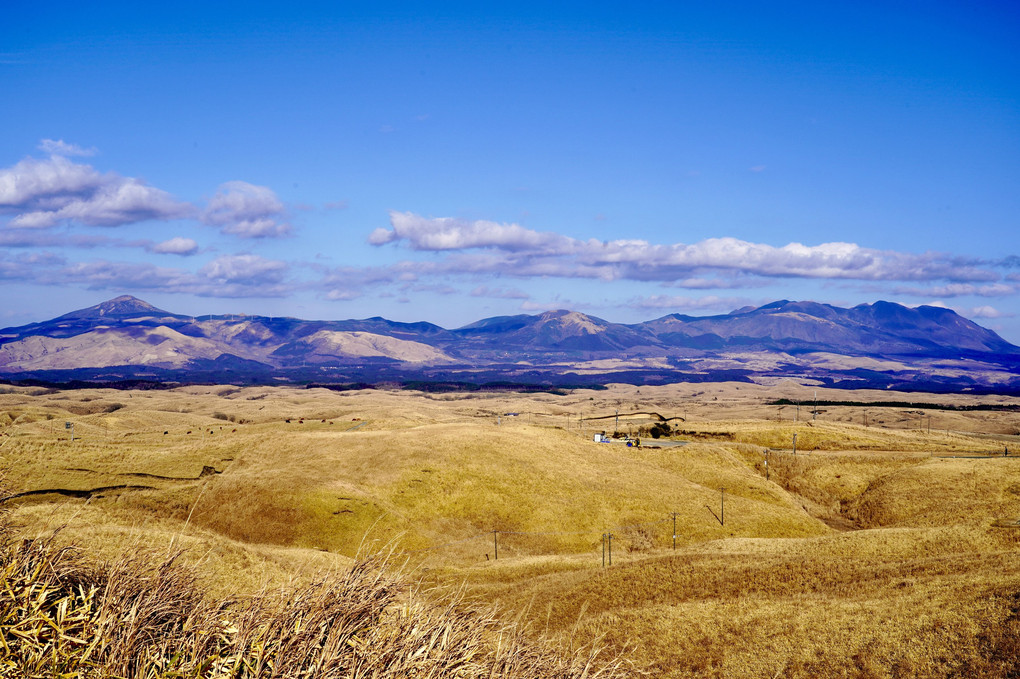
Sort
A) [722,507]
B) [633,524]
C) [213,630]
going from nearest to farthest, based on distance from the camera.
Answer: [213,630], [633,524], [722,507]

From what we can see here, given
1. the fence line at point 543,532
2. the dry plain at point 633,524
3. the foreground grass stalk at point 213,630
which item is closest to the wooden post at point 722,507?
the dry plain at point 633,524

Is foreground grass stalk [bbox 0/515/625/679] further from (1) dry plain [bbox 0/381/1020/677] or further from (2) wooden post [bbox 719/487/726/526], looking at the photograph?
(2) wooden post [bbox 719/487/726/526]

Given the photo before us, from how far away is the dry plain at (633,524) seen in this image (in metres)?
26.4

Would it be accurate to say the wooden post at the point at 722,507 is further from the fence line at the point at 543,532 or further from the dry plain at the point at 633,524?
the fence line at the point at 543,532

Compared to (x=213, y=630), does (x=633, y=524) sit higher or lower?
lower

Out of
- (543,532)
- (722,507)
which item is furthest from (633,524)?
(722,507)

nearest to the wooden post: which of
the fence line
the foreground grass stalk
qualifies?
the fence line

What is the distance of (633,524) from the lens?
2586 inches

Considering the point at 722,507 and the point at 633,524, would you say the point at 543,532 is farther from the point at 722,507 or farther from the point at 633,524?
the point at 722,507

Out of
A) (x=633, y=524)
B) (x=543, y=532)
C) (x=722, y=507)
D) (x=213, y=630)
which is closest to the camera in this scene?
(x=213, y=630)

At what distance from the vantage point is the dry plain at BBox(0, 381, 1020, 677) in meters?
26.4

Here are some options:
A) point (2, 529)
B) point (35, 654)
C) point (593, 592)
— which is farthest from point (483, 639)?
point (593, 592)

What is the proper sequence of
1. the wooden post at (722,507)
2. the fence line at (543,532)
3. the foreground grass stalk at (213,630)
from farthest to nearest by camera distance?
1. the wooden post at (722,507)
2. the fence line at (543,532)
3. the foreground grass stalk at (213,630)

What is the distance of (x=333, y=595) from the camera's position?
1012 cm
